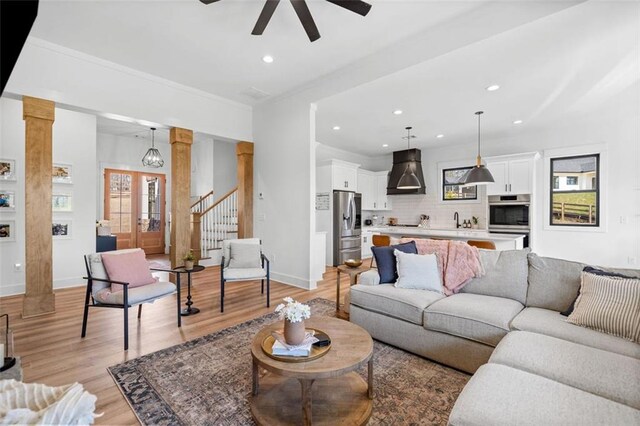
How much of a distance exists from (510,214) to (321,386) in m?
5.92

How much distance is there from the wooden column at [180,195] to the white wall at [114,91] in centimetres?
26

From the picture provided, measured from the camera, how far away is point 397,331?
2.71 m

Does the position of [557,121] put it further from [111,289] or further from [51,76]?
[51,76]

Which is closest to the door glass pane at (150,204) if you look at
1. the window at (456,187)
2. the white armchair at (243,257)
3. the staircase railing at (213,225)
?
the staircase railing at (213,225)

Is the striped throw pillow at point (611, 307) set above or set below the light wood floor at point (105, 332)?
above

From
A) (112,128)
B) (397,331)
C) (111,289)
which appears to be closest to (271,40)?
(111,289)

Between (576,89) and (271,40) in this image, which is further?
(576,89)

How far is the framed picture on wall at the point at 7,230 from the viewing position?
4.24 metres

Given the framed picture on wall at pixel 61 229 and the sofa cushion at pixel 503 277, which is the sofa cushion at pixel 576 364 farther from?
the framed picture on wall at pixel 61 229

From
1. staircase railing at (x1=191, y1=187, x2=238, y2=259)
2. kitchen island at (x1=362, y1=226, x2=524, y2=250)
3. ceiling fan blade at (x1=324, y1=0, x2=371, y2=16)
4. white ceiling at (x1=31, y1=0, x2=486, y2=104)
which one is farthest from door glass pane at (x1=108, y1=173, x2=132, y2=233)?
ceiling fan blade at (x1=324, y1=0, x2=371, y2=16)

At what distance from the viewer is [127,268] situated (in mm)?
3125

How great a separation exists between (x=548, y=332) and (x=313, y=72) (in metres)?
3.95

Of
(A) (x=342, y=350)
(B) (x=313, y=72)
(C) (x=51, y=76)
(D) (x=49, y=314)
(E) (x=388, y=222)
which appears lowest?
(D) (x=49, y=314)

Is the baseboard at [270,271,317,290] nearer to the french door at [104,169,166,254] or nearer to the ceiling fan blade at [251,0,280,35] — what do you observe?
the ceiling fan blade at [251,0,280,35]
